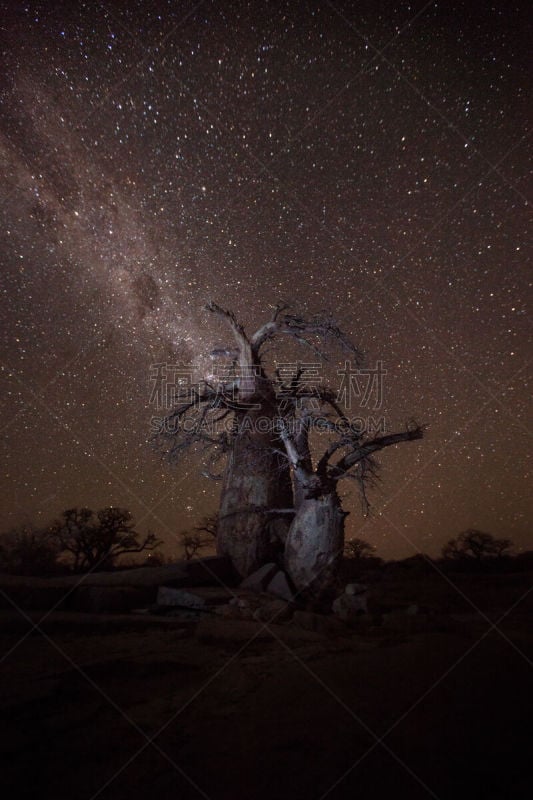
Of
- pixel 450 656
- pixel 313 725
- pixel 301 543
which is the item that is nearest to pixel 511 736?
pixel 313 725

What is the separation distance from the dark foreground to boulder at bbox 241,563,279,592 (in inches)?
101

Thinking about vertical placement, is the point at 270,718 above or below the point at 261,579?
below

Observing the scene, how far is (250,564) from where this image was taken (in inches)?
306

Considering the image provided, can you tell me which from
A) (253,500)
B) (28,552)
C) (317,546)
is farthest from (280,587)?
(28,552)

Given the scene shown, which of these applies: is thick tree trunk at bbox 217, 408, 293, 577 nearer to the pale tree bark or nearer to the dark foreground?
the pale tree bark

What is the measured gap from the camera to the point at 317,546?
6910 mm

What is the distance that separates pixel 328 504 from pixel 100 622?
3714 mm

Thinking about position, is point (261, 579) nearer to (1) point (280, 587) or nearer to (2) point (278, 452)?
(1) point (280, 587)

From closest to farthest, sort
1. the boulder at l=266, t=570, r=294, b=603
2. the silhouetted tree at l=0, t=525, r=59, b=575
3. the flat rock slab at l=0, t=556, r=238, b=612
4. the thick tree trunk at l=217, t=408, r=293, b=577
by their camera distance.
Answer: the flat rock slab at l=0, t=556, r=238, b=612 → the boulder at l=266, t=570, r=294, b=603 → the thick tree trunk at l=217, t=408, r=293, b=577 → the silhouetted tree at l=0, t=525, r=59, b=575

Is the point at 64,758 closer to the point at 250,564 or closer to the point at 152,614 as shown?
the point at 152,614

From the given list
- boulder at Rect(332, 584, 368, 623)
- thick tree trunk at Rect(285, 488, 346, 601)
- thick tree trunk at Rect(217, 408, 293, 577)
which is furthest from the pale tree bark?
boulder at Rect(332, 584, 368, 623)

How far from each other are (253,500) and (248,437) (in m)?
1.28

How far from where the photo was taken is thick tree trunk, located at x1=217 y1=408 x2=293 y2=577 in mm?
7875

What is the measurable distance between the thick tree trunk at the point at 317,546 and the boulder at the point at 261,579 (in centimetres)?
30
